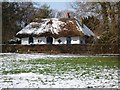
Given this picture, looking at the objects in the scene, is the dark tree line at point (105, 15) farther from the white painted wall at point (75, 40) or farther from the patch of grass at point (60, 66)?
the white painted wall at point (75, 40)

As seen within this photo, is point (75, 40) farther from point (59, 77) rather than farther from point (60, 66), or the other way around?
point (59, 77)

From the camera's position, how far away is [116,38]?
1106 inches

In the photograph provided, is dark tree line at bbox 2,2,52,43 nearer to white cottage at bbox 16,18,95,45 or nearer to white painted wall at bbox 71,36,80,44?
white cottage at bbox 16,18,95,45

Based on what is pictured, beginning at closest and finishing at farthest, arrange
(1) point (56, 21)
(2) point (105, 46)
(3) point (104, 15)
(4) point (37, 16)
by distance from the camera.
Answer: (3) point (104, 15) → (2) point (105, 46) → (1) point (56, 21) → (4) point (37, 16)

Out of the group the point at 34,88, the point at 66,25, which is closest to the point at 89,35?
the point at 66,25

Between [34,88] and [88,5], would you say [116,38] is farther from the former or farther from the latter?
[34,88]

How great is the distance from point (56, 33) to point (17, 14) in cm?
883

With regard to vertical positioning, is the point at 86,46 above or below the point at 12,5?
below

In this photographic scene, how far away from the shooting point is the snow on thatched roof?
49562 mm

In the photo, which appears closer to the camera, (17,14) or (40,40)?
(40,40)

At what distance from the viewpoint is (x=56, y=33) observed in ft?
163

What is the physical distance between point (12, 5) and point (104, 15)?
867 inches

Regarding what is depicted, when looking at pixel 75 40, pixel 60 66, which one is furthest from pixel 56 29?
pixel 60 66

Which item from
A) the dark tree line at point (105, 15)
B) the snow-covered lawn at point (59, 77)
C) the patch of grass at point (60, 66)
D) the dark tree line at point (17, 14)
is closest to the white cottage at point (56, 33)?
the dark tree line at point (17, 14)
